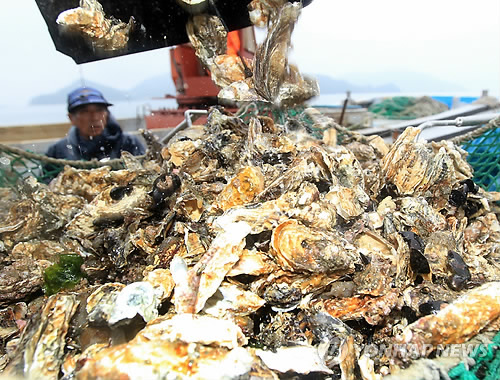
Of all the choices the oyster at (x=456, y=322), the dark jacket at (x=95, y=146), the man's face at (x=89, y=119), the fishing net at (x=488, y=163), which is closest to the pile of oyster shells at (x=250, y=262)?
the oyster at (x=456, y=322)

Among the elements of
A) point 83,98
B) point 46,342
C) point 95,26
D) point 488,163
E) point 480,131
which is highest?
point 95,26

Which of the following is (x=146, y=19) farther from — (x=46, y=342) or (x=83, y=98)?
(x=83, y=98)

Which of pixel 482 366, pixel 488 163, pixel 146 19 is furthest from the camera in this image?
pixel 488 163

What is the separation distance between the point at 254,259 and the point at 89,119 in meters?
3.29

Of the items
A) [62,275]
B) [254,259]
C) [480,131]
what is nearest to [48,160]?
[62,275]

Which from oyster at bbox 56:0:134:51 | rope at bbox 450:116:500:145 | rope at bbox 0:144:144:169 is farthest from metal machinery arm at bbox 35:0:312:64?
rope at bbox 450:116:500:145

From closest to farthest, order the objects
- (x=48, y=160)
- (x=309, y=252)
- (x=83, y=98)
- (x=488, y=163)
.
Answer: (x=309, y=252), (x=488, y=163), (x=48, y=160), (x=83, y=98)

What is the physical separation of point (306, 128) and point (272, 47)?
3.28ft

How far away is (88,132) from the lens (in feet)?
12.1

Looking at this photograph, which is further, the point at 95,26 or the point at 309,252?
the point at 95,26

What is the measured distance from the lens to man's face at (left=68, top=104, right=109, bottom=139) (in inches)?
143

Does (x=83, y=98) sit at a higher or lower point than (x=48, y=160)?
higher

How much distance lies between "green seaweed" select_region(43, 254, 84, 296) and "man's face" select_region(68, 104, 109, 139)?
2667 mm

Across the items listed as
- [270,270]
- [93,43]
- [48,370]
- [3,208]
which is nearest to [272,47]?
[93,43]
